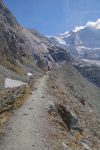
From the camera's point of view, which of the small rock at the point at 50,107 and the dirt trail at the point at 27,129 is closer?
the dirt trail at the point at 27,129

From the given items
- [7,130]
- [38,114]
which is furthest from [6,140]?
[38,114]

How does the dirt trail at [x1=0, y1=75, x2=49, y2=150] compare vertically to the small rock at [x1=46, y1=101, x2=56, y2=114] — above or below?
below

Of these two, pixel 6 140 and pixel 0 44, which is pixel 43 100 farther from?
pixel 0 44

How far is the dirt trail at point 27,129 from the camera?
810 inches

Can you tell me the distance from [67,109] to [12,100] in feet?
18.3

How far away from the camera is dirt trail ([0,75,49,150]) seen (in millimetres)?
20562

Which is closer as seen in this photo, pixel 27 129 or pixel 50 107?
pixel 27 129

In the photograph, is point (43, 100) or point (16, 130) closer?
point (16, 130)

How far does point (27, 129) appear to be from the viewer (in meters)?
22.9

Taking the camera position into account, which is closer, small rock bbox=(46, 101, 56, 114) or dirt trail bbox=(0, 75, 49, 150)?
dirt trail bbox=(0, 75, 49, 150)

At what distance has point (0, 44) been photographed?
19700cm

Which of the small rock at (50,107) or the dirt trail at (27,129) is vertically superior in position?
the small rock at (50,107)

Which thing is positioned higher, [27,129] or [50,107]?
[50,107]

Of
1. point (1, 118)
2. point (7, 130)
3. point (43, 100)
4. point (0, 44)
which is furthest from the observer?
point (0, 44)
